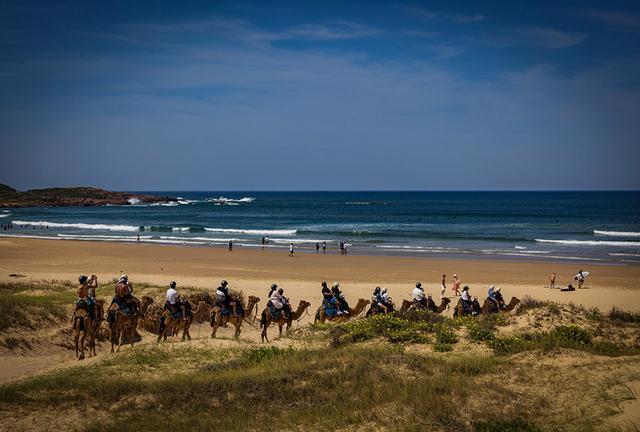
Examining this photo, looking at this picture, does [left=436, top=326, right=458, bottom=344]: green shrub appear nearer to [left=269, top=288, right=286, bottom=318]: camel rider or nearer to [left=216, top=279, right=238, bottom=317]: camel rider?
[left=269, top=288, right=286, bottom=318]: camel rider

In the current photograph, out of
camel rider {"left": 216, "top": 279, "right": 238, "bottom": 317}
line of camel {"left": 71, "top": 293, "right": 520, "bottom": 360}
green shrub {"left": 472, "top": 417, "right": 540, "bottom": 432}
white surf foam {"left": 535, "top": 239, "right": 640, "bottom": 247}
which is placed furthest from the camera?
white surf foam {"left": 535, "top": 239, "right": 640, "bottom": 247}

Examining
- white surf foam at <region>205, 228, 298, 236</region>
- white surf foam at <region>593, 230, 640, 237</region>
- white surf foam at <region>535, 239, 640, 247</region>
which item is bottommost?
white surf foam at <region>535, 239, 640, 247</region>

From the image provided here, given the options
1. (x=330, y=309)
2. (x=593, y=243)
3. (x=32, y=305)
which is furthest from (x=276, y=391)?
(x=593, y=243)

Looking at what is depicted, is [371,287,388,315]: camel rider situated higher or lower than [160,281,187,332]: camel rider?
lower

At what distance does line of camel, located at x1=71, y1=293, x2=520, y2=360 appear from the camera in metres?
15.0

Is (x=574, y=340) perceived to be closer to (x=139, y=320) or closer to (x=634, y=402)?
(x=634, y=402)

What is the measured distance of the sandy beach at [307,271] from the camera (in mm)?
28500

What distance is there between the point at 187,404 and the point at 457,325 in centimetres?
867

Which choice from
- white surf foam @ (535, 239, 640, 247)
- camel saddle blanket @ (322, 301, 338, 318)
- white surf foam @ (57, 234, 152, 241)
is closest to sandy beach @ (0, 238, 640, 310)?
camel saddle blanket @ (322, 301, 338, 318)

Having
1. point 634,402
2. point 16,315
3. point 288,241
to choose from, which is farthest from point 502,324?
point 288,241

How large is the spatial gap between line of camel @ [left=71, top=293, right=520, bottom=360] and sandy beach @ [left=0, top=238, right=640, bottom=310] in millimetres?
5231

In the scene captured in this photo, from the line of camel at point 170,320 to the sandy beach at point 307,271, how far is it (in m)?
5.23

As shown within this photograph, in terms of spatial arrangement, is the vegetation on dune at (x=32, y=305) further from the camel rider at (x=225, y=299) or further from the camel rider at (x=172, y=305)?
the camel rider at (x=225, y=299)

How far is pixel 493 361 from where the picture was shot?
1231 centimetres
